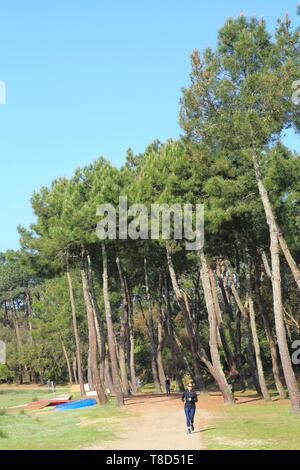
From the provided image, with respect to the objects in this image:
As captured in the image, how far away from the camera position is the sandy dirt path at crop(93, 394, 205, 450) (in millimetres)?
13905

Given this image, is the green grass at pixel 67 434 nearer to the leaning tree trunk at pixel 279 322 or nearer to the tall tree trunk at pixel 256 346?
the leaning tree trunk at pixel 279 322

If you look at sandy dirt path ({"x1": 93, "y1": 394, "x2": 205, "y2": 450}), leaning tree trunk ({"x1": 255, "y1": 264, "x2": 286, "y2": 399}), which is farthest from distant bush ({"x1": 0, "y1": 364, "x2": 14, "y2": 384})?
leaning tree trunk ({"x1": 255, "y1": 264, "x2": 286, "y2": 399})

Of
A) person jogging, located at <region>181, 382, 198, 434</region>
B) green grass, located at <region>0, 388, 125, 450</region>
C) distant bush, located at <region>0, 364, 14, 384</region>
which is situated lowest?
distant bush, located at <region>0, 364, 14, 384</region>

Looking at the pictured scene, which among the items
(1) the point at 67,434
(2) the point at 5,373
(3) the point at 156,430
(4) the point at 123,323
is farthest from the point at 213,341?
(2) the point at 5,373

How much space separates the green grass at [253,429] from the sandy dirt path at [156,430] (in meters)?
0.52

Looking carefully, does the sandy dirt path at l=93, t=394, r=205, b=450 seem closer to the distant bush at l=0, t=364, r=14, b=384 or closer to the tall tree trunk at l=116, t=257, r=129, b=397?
the tall tree trunk at l=116, t=257, r=129, b=397

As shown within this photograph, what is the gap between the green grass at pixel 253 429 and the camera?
1356 centimetres

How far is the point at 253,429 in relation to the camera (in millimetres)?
16609

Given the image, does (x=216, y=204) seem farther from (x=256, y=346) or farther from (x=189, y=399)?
(x=189, y=399)

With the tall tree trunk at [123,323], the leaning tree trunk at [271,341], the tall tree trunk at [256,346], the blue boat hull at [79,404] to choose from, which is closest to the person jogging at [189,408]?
the tall tree trunk at [256,346]

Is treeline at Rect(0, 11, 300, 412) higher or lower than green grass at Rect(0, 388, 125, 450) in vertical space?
higher

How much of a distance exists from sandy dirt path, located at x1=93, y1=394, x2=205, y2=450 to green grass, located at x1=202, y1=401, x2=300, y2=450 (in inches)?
20.3
